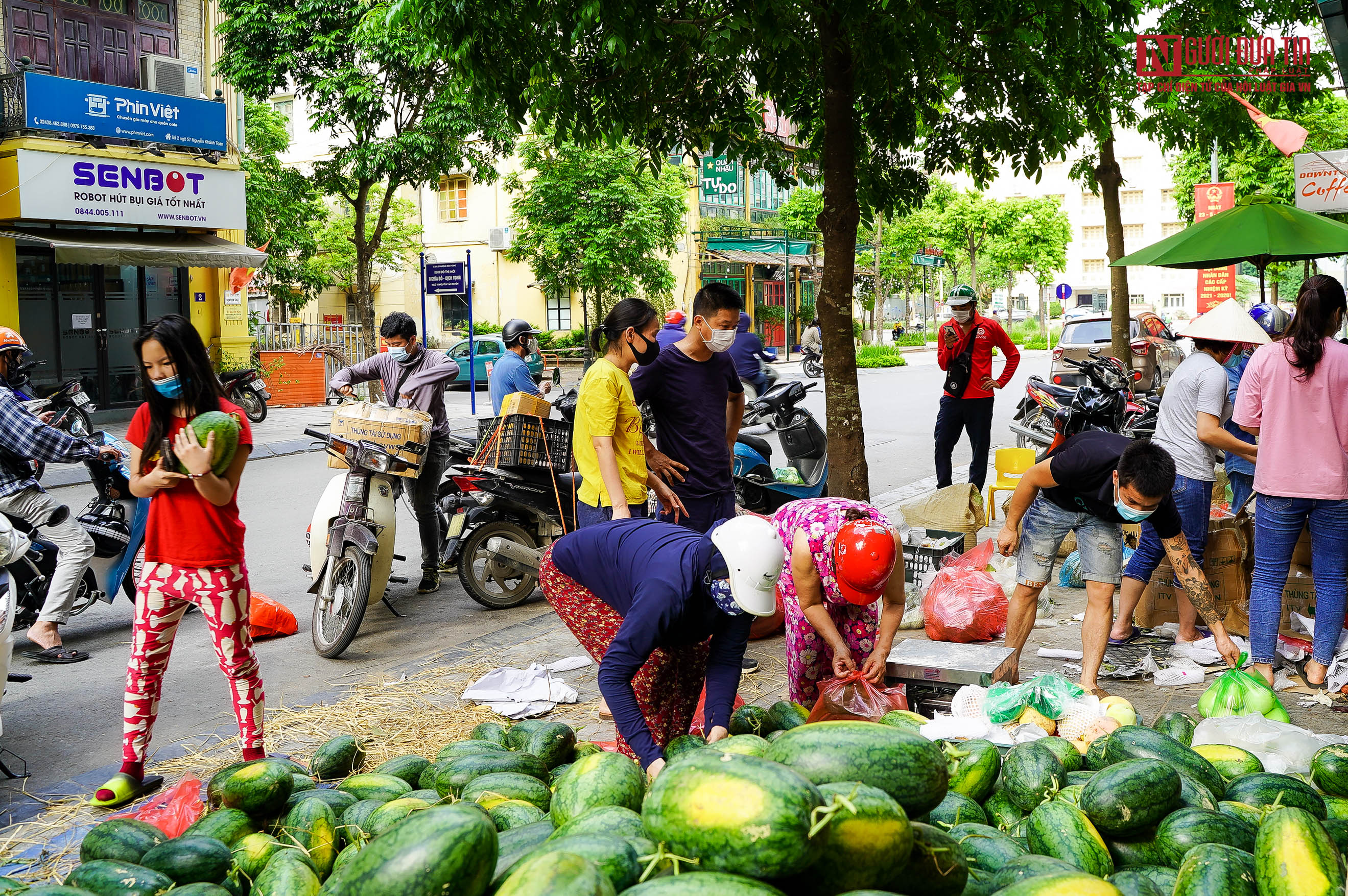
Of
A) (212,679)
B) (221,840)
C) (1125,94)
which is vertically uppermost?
(1125,94)

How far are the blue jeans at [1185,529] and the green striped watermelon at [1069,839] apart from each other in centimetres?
331

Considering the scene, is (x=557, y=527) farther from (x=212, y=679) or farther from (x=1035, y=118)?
(x=1035, y=118)

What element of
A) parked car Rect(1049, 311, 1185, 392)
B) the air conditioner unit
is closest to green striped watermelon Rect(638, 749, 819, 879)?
parked car Rect(1049, 311, 1185, 392)

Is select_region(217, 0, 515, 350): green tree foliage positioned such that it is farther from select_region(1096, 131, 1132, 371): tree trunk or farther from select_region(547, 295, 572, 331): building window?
select_region(547, 295, 572, 331): building window

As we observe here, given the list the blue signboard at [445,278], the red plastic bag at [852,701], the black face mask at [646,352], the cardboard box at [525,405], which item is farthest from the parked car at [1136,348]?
the red plastic bag at [852,701]

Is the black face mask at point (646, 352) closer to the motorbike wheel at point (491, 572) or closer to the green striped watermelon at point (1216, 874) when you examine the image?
the motorbike wheel at point (491, 572)

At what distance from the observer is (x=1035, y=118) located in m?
7.08

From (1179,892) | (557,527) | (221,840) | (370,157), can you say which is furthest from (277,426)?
(1179,892)

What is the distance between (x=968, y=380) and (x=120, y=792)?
7220mm

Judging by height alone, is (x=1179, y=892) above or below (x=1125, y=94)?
below

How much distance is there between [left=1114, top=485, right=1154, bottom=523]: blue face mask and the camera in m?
4.61

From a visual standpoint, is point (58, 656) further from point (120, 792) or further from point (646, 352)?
point (646, 352)

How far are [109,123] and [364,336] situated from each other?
5.32 m

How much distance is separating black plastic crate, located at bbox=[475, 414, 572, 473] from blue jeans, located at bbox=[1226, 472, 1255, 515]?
4215mm
